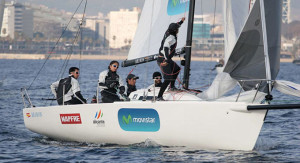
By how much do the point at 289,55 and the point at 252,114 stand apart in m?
175

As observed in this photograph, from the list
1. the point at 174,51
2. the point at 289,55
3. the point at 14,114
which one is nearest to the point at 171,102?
the point at 174,51

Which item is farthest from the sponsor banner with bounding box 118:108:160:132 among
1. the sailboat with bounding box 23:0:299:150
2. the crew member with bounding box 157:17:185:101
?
the crew member with bounding box 157:17:185:101

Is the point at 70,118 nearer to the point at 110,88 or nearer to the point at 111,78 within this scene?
the point at 110,88

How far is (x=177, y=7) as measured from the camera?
11.2m

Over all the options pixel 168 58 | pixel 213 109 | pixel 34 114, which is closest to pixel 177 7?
pixel 168 58

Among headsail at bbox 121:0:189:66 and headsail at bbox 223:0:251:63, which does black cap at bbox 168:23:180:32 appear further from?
headsail at bbox 223:0:251:63

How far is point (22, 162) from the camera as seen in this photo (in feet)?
31.2

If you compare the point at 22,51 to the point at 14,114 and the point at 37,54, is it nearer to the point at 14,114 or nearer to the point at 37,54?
the point at 37,54

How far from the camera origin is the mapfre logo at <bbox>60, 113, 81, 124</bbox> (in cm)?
1089

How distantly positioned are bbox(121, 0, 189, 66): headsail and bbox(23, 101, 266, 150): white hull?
1512 millimetres

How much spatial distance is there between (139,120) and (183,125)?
2.61ft

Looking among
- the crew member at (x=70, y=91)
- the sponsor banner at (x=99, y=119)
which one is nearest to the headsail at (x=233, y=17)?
the sponsor banner at (x=99, y=119)

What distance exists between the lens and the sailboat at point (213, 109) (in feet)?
30.5

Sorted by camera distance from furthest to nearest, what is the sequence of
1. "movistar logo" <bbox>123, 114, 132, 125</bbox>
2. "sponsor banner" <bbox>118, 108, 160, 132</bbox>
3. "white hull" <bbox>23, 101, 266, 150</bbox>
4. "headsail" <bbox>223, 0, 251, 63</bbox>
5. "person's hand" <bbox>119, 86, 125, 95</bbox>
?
"headsail" <bbox>223, 0, 251, 63</bbox>
"person's hand" <bbox>119, 86, 125, 95</bbox>
"movistar logo" <bbox>123, 114, 132, 125</bbox>
"sponsor banner" <bbox>118, 108, 160, 132</bbox>
"white hull" <bbox>23, 101, 266, 150</bbox>
